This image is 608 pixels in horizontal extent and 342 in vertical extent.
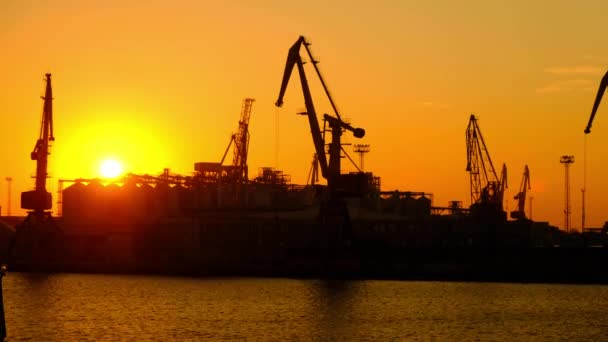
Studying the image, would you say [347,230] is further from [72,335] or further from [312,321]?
[72,335]

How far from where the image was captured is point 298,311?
232 ft

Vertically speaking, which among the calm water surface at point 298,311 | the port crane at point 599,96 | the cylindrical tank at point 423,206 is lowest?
the calm water surface at point 298,311

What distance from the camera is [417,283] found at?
101438mm

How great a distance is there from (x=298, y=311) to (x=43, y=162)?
183ft

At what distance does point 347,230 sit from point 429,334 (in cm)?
5592

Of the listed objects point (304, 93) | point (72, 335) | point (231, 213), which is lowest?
point (72, 335)

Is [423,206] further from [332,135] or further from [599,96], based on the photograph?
[599,96]

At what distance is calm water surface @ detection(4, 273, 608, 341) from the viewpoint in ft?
194

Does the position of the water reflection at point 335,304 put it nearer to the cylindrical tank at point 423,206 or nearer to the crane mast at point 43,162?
the crane mast at point 43,162

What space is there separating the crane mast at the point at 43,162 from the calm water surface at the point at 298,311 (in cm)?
2101

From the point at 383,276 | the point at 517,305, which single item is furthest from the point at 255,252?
the point at 517,305

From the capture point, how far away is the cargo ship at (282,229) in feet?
363

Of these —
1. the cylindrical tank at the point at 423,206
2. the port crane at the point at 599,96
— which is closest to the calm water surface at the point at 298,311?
the port crane at the point at 599,96

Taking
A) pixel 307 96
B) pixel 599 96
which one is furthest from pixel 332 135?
pixel 599 96
